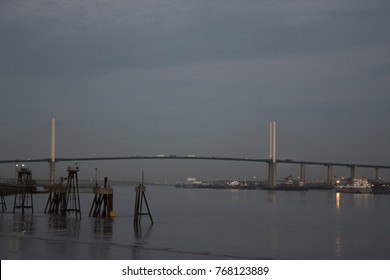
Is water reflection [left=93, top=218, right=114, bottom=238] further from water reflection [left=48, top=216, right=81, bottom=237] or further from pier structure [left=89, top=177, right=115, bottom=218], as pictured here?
pier structure [left=89, top=177, right=115, bottom=218]

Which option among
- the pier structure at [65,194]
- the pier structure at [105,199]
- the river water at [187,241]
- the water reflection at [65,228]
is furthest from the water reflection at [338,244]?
the pier structure at [65,194]

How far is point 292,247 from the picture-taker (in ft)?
66.0

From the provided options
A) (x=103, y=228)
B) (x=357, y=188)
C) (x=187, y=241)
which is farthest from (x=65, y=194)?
(x=357, y=188)

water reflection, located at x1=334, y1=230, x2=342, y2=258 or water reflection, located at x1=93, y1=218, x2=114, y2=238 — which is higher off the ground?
water reflection, located at x1=93, y1=218, x2=114, y2=238

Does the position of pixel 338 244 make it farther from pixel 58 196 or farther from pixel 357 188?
pixel 357 188

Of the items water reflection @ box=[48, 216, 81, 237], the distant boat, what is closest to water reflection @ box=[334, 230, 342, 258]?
water reflection @ box=[48, 216, 81, 237]

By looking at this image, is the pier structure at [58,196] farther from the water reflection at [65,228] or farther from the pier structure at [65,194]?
the water reflection at [65,228]

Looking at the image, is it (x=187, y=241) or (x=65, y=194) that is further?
(x=65, y=194)

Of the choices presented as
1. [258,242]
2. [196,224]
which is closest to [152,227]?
[196,224]

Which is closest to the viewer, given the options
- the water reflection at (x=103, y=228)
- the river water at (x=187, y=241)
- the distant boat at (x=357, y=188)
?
the river water at (x=187, y=241)

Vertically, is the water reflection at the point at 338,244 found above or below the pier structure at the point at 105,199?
below

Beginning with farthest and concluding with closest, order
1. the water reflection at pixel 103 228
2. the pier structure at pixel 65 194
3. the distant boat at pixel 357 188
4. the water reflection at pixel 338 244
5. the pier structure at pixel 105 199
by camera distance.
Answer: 1. the distant boat at pixel 357 188
2. the pier structure at pixel 65 194
3. the pier structure at pixel 105 199
4. the water reflection at pixel 103 228
5. the water reflection at pixel 338 244
